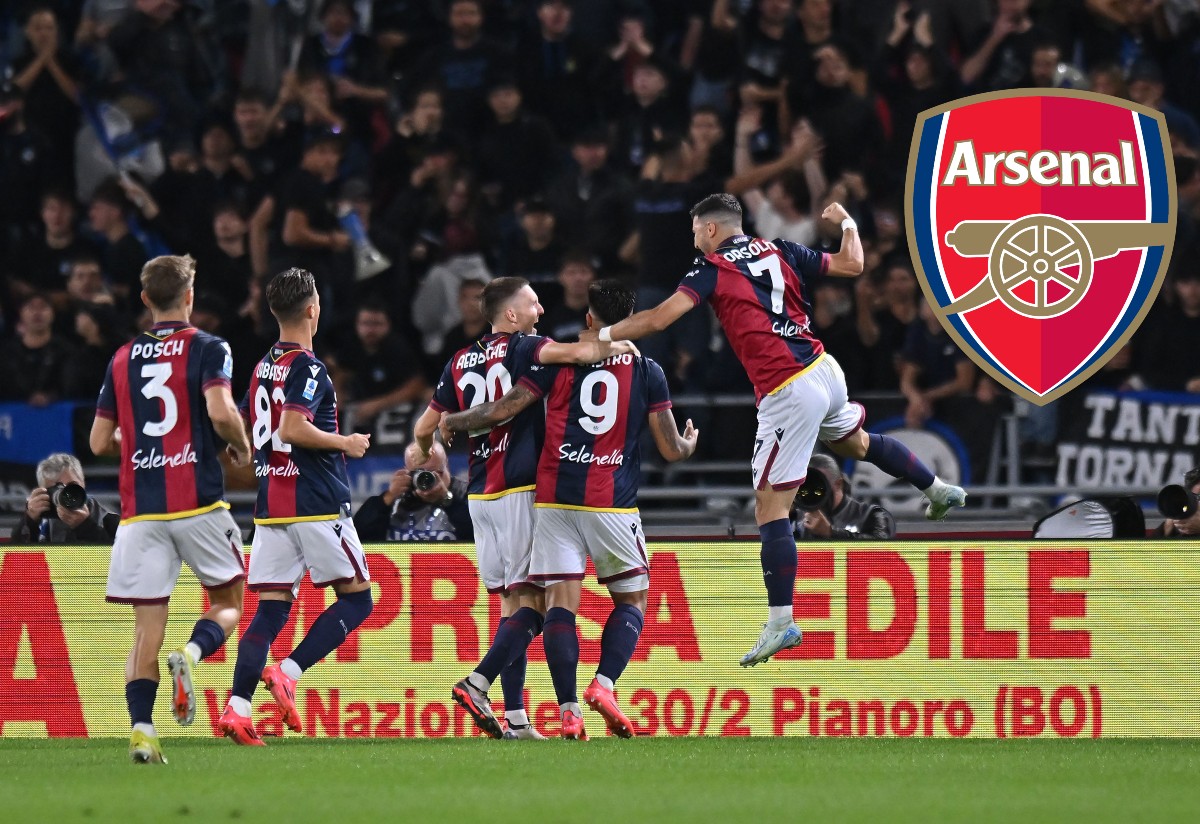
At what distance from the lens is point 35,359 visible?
1412 centimetres

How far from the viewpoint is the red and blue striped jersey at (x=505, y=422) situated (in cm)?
930

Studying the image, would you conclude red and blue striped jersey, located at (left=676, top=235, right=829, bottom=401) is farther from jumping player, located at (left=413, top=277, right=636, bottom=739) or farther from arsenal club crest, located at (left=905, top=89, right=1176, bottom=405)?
arsenal club crest, located at (left=905, top=89, right=1176, bottom=405)

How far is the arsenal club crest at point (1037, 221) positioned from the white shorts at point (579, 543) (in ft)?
15.9

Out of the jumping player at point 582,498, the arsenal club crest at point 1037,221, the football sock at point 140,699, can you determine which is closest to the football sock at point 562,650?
the jumping player at point 582,498

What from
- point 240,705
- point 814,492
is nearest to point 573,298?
point 814,492

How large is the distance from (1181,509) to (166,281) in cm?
544

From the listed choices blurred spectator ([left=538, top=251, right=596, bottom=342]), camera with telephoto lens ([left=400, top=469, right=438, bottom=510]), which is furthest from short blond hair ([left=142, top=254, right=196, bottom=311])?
blurred spectator ([left=538, top=251, right=596, bottom=342])

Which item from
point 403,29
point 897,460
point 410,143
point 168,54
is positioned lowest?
point 897,460

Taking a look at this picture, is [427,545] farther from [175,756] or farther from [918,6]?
[918,6]

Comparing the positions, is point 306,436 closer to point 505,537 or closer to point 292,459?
point 292,459

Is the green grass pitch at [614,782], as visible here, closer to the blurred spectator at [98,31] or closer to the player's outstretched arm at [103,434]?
the player's outstretched arm at [103,434]

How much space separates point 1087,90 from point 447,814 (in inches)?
364

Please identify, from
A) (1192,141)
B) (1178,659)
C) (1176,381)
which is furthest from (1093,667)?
(1192,141)

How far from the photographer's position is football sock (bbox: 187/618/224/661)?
836cm
